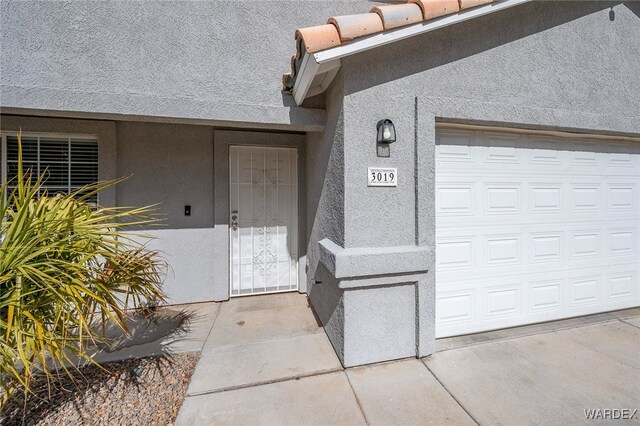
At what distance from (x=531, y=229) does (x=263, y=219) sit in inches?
181

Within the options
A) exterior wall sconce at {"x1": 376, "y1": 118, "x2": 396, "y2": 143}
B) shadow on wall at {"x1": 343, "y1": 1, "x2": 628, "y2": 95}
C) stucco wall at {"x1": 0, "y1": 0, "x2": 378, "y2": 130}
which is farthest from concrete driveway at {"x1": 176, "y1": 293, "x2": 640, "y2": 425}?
shadow on wall at {"x1": 343, "y1": 1, "x2": 628, "y2": 95}

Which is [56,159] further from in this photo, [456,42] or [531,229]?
[531,229]

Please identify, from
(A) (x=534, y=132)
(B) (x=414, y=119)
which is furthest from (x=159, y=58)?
(A) (x=534, y=132)

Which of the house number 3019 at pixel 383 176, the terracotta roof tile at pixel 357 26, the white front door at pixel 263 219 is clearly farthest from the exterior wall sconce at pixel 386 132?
the white front door at pixel 263 219

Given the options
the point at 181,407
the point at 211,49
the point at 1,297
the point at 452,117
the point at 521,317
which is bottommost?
the point at 181,407

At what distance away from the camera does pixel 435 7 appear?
10.3 feet

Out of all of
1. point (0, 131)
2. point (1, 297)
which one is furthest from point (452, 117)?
point (0, 131)

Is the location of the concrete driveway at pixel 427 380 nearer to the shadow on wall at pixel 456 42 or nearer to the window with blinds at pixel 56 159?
the shadow on wall at pixel 456 42

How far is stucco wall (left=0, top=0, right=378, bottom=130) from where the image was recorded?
3.33 meters

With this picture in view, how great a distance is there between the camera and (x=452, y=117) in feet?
11.7

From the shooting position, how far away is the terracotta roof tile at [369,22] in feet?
9.47

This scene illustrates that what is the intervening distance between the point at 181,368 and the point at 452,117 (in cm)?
455

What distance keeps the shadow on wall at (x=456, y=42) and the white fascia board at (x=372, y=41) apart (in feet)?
0.70

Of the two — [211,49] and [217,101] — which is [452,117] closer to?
[217,101]
